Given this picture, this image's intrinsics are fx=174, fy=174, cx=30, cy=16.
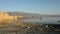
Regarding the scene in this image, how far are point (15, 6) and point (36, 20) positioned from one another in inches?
17.3

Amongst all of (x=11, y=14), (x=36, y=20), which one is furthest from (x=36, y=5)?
(x=11, y=14)

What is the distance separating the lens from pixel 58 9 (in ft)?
9.78

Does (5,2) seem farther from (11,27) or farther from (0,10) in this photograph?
(11,27)

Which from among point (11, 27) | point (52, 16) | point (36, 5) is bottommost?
point (11, 27)

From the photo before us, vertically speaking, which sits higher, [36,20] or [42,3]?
[42,3]

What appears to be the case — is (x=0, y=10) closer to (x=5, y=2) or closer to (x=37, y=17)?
(x=5, y=2)

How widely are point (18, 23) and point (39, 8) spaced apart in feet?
1.47

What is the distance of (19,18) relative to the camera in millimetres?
3000

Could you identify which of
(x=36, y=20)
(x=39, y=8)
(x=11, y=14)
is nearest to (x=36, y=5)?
(x=39, y=8)

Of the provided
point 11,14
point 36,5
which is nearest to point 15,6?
point 11,14

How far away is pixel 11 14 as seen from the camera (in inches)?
117

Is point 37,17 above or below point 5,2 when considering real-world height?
below

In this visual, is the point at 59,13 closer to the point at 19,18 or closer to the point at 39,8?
the point at 39,8

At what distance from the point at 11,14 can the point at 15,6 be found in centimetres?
16
